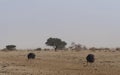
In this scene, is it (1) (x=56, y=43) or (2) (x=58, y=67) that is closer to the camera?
(2) (x=58, y=67)

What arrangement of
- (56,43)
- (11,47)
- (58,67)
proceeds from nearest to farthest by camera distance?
(58,67)
(56,43)
(11,47)

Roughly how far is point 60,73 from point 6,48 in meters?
69.2

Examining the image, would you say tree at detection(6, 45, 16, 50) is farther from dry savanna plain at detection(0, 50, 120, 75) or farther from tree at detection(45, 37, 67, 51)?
dry savanna plain at detection(0, 50, 120, 75)

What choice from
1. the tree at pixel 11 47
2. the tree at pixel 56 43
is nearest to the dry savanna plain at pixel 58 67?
the tree at pixel 56 43

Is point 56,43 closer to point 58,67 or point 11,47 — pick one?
point 11,47

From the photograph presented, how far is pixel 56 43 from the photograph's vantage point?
8694 cm

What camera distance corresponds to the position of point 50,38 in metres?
88.2

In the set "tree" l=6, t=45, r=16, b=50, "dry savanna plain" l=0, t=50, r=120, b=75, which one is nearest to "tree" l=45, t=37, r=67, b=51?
"tree" l=6, t=45, r=16, b=50

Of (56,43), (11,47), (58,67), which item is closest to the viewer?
(58,67)

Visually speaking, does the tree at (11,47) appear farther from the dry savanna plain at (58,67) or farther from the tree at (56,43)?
the dry savanna plain at (58,67)

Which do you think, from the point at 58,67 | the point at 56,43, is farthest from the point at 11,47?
the point at 58,67

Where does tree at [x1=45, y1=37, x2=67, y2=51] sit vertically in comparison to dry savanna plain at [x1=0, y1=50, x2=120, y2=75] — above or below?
above

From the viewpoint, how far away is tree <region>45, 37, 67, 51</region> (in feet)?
285

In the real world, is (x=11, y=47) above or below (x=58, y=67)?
above
